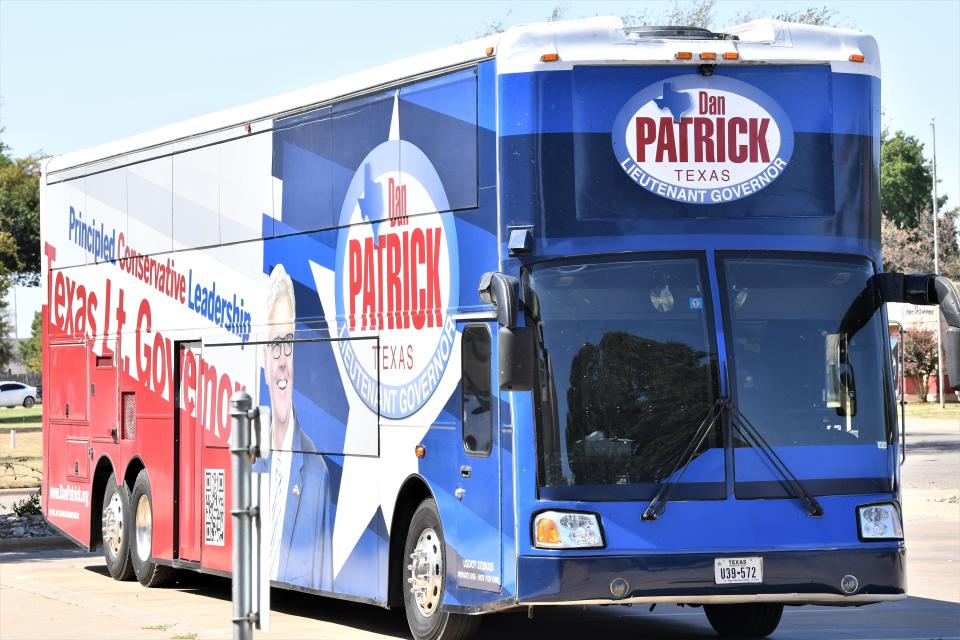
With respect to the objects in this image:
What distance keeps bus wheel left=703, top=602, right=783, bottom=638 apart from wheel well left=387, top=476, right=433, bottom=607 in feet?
7.68

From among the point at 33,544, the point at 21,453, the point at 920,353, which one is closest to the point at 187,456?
the point at 33,544

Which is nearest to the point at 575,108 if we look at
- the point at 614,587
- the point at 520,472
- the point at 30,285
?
the point at 520,472

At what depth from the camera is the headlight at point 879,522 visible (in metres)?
11.1

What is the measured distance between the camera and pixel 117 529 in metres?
17.9

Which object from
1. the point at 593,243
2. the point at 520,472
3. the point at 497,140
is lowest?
the point at 520,472

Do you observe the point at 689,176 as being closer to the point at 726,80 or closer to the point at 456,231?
the point at 726,80

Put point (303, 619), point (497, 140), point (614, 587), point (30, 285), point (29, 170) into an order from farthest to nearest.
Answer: point (30, 285), point (29, 170), point (303, 619), point (497, 140), point (614, 587)

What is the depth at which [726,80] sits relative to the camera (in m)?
11.4

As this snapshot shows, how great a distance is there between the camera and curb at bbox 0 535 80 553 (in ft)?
69.4

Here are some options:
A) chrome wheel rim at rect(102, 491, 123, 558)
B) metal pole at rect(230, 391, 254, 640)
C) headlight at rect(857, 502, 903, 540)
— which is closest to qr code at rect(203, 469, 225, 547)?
chrome wheel rim at rect(102, 491, 123, 558)

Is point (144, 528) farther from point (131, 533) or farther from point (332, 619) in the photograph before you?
point (332, 619)

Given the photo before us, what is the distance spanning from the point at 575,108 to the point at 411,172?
6.00ft

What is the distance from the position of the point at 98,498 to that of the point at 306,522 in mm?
5157

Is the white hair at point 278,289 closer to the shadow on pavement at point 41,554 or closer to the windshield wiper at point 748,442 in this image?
the windshield wiper at point 748,442
